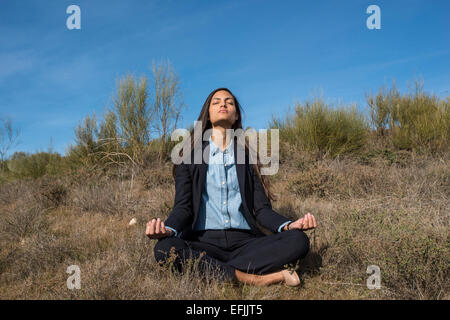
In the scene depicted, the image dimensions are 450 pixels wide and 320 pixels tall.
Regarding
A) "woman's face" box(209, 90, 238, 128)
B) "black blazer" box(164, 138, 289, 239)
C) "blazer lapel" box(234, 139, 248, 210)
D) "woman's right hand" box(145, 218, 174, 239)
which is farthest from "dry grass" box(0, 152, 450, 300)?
"woman's face" box(209, 90, 238, 128)

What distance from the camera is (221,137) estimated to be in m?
2.82

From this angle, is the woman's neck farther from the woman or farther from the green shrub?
the green shrub

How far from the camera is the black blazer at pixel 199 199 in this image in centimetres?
247

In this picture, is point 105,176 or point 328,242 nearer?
point 328,242

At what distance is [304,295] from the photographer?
6.81 feet

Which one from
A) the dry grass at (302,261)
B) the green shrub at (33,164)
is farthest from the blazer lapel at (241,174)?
the green shrub at (33,164)

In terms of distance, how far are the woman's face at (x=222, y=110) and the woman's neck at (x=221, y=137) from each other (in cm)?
5

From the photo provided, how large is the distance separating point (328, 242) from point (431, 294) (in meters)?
0.82

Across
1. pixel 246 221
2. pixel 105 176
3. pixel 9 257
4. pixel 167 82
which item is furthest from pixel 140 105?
pixel 246 221

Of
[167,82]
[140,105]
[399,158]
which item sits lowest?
[399,158]

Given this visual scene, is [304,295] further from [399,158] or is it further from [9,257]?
[399,158]

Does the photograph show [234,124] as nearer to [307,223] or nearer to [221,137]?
[221,137]

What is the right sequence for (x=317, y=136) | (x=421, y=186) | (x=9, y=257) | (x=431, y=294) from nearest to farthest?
(x=431, y=294), (x=9, y=257), (x=421, y=186), (x=317, y=136)

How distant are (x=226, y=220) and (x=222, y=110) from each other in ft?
3.28
